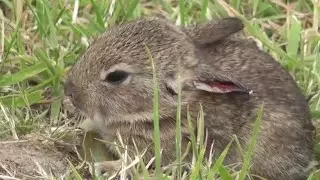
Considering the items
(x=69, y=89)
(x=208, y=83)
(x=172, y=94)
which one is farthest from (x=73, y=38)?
(x=208, y=83)

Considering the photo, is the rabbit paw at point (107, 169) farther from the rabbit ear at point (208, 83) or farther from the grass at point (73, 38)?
the rabbit ear at point (208, 83)

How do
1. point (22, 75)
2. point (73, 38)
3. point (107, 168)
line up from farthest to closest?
point (73, 38) → point (22, 75) → point (107, 168)

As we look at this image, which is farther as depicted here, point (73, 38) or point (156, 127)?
point (73, 38)

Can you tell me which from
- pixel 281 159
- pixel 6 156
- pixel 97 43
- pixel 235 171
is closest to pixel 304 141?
pixel 281 159

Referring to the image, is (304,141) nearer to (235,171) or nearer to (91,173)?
(235,171)

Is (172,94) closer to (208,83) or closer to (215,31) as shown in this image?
(208,83)

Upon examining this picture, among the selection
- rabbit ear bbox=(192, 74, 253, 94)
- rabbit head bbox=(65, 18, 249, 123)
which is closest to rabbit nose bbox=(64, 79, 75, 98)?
rabbit head bbox=(65, 18, 249, 123)

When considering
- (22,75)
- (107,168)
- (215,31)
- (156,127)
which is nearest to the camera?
(156,127)
